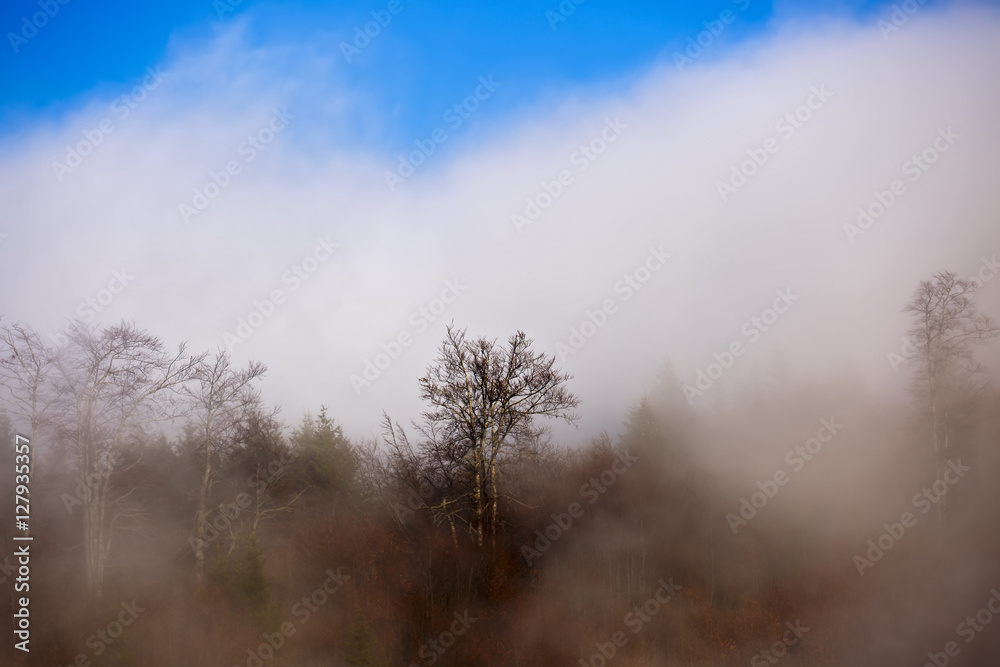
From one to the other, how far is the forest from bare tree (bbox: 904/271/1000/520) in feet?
0.26

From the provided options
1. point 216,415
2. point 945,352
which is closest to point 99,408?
point 216,415

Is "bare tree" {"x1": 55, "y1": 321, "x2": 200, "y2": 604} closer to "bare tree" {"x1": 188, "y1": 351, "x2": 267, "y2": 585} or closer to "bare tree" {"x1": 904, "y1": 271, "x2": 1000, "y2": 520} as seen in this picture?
"bare tree" {"x1": 188, "y1": 351, "x2": 267, "y2": 585}

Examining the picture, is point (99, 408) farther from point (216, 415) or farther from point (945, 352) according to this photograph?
point (945, 352)

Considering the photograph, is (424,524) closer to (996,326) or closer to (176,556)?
(176,556)

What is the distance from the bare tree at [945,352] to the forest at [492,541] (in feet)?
0.26

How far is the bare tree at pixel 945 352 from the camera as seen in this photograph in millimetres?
19125

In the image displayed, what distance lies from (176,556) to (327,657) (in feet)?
30.0

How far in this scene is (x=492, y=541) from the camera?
1764cm

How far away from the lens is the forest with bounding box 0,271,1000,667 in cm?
1652

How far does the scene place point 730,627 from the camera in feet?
60.2

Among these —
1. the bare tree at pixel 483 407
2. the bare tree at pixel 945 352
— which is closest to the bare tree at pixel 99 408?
the bare tree at pixel 483 407

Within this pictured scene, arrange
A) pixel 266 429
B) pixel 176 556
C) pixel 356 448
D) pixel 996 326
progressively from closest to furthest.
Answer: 1. pixel 996 326
2. pixel 176 556
3. pixel 266 429
4. pixel 356 448

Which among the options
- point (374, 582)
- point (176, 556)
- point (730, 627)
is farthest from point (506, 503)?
point (176, 556)

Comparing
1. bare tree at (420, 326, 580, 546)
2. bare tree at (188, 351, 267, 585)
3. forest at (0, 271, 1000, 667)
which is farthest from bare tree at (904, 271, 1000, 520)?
bare tree at (188, 351, 267, 585)
